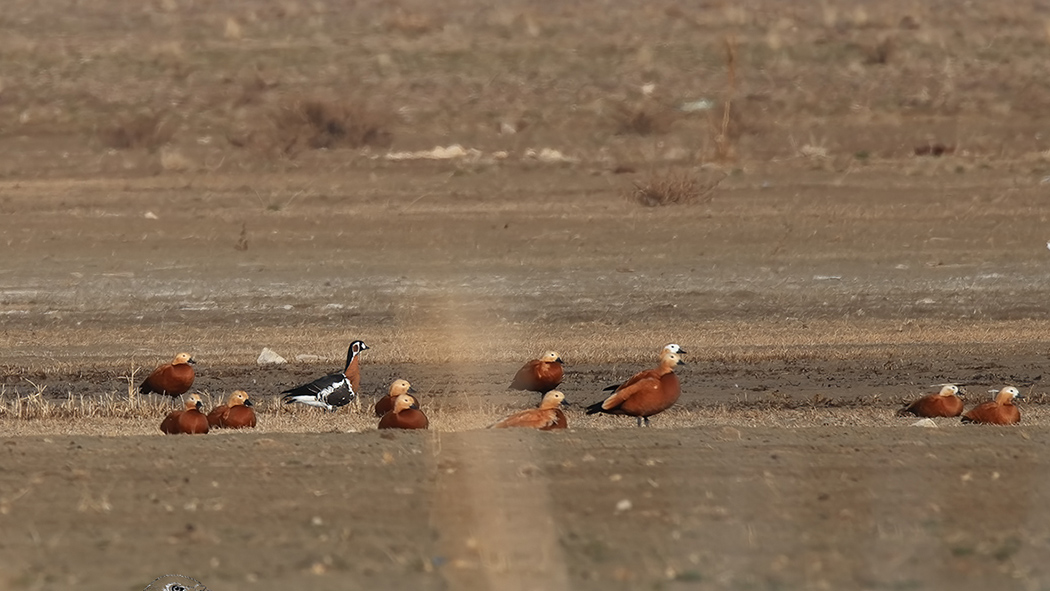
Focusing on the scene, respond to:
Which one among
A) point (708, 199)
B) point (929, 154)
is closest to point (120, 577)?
point (708, 199)

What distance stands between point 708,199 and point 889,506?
1548 cm

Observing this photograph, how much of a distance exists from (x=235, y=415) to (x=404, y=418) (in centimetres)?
125

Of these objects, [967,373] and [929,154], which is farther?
[929,154]

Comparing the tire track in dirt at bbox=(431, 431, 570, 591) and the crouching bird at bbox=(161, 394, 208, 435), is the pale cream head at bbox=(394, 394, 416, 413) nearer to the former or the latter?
the tire track in dirt at bbox=(431, 431, 570, 591)

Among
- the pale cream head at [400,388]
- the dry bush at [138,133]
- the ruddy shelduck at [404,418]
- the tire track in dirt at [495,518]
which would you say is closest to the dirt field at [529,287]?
the tire track in dirt at [495,518]

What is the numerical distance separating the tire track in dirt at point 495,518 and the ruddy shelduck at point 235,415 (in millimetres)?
1874

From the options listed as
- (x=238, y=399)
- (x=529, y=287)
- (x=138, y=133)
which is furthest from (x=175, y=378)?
(x=138, y=133)

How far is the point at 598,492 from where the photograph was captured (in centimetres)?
868

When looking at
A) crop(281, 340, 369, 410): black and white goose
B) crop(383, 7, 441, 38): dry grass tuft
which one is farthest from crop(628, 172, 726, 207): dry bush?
crop(383, 7, 441, 38): dry grass tuft

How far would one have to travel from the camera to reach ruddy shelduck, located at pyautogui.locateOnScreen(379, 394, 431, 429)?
1087 centimetres

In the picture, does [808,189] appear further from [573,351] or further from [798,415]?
[798,415]

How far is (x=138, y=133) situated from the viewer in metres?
29.9

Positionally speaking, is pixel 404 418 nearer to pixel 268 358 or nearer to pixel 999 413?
pixel 999 413

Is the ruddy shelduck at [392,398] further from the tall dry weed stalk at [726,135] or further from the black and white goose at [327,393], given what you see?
the tall dry weed stalk at [726,135]
